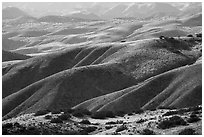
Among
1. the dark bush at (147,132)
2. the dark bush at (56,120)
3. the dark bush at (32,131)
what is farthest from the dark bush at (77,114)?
the dark bush at (147,132)

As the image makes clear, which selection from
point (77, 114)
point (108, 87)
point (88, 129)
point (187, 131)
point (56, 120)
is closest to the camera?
point (187, 131)

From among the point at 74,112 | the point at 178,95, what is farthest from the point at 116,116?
the point at 178,95

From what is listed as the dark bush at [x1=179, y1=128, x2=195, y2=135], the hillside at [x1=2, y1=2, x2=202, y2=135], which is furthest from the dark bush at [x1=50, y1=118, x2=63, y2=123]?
the dark bush at [x1=179, y1=128, x2=195, y2=135]

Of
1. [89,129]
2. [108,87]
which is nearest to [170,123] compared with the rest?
[89,129]

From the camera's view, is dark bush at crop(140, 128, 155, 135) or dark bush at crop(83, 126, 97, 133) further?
dark bush at crop(83, 126, 97, 133)

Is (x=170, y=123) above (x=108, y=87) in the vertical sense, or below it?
above

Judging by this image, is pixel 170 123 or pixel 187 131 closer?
pixel 187 131

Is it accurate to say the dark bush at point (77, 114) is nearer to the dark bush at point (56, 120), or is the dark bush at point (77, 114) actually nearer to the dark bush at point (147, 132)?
the dark bush at point (56, 120)

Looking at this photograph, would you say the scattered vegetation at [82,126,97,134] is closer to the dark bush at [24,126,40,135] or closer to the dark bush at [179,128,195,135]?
the dark bush at [24,126,40,135]

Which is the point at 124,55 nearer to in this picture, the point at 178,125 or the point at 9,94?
the point at 9,94

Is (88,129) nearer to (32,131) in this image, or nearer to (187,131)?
(32,131)

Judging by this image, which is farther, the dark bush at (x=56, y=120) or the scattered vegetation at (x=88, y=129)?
the dark bush at (x=56, y=120)
